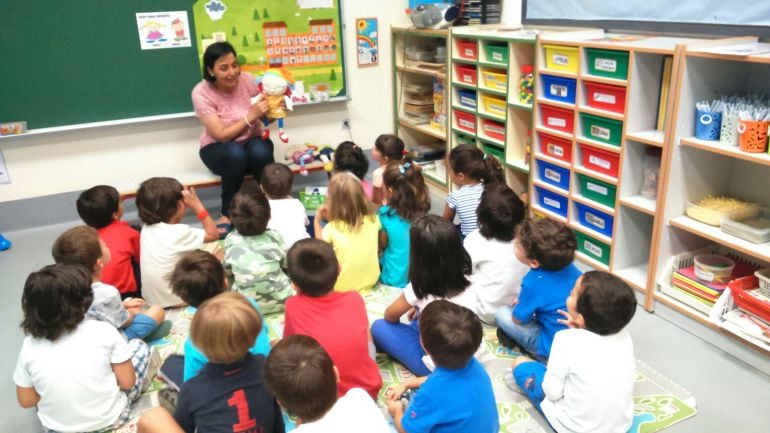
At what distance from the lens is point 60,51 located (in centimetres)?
391

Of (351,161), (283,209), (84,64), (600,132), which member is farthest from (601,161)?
(84,64)

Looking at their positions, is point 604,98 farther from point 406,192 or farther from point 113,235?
point 113,235

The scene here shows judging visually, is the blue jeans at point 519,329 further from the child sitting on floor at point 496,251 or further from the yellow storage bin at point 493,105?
the yellow storage bin at point 493,105

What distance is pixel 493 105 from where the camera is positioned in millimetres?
3820

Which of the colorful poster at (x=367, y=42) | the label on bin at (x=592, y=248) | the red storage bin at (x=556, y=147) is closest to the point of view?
the label on bin at (x=592, y=248)

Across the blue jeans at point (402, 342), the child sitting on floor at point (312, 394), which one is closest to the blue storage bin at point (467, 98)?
the blue jeans at point (402, 342)

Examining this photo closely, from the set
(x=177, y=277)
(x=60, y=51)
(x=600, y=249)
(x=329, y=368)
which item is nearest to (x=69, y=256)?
(x=177, y=277)

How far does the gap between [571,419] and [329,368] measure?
3.04 ft

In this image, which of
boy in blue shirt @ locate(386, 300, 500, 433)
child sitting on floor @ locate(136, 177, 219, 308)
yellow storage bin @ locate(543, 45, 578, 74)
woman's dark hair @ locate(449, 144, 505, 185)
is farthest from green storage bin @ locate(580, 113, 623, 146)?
child sitting on floor @ locate(136, 177, 219, 308)

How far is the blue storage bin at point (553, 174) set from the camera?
331 centimetres

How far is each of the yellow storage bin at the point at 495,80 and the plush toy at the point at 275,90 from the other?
135 centimetres

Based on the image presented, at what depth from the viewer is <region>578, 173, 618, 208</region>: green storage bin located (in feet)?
9.84

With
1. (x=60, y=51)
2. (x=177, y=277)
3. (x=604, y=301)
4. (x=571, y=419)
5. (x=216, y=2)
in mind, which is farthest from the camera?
(x=216, y=2)

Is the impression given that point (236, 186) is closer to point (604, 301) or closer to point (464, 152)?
point (464, 152)
